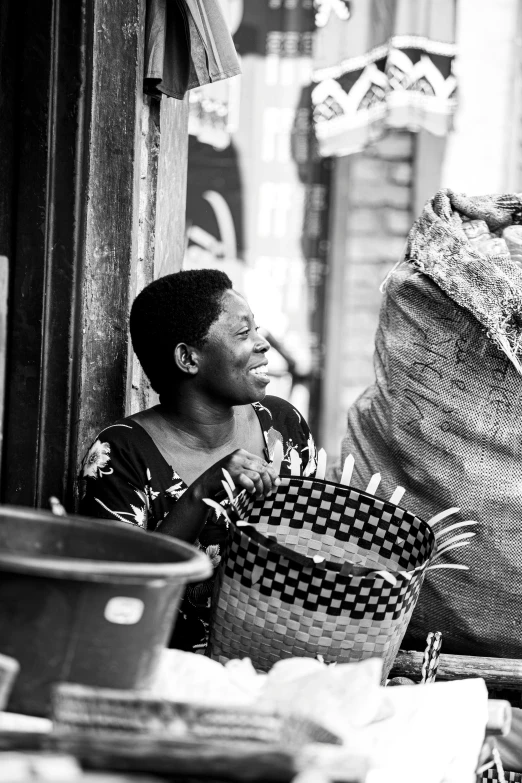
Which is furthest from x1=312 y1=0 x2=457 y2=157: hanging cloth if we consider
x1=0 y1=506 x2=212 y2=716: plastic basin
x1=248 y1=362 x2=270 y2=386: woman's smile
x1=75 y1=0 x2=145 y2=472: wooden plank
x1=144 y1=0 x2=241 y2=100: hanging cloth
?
x1=0 y1=506 x2=212 y2=716: plastic basin

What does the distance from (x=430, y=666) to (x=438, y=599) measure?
465 mm

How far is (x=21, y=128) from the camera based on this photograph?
251 centimetres

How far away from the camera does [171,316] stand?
2.55 metres

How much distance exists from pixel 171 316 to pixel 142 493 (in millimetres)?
463

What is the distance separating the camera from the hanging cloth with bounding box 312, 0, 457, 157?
5070mm

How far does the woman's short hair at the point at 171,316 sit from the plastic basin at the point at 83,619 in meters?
1.28

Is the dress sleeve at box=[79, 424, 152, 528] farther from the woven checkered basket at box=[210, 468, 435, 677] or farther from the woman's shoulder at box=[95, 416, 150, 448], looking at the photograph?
the woven checkered basket at box=[210, 468, 435, 677]

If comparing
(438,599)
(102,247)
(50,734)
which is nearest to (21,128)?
(102,247)

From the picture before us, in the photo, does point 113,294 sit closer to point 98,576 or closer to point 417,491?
point 417,491

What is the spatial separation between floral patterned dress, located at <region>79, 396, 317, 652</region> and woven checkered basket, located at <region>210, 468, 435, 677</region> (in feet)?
0.96

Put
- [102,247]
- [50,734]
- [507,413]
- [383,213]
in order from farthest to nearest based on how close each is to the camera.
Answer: [383,213] < [102,247] < [507,413] < [50,734]

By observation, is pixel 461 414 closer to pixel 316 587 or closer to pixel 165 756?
pixel 316 587

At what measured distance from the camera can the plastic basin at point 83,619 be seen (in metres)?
1.14

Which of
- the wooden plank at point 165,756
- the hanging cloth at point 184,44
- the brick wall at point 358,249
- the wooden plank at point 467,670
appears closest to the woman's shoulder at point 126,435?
the wooden plank at point 467,670
